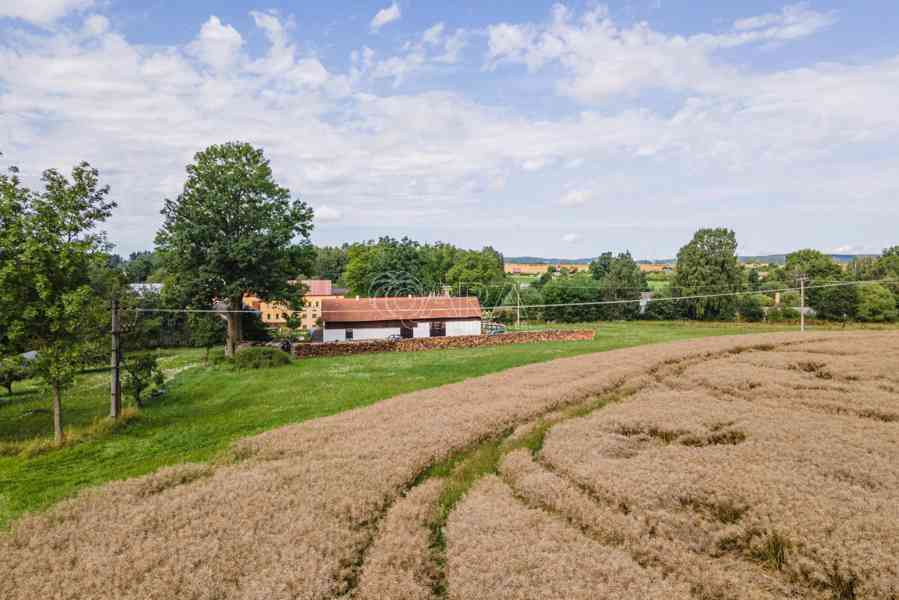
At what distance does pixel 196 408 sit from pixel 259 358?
1200 cm

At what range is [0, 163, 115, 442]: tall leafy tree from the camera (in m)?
12.8

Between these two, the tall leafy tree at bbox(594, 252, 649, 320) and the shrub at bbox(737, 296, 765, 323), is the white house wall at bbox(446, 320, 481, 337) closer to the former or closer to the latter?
the tall leafy tree at bbox(594, 252, 649, 320)

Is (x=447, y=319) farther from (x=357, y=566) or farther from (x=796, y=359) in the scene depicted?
(x=357, y=566)

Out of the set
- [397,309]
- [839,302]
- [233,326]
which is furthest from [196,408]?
[839,302]

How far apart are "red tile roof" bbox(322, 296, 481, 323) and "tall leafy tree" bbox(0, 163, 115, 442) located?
29.0 meters

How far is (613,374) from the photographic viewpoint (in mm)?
17906

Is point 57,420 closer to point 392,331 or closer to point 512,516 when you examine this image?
point 512,516

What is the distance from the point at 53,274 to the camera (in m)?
13.4

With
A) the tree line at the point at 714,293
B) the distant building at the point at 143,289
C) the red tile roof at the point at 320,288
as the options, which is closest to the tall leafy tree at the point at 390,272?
the red tile roof at the point at 320,288

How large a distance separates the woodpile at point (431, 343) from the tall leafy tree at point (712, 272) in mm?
32416

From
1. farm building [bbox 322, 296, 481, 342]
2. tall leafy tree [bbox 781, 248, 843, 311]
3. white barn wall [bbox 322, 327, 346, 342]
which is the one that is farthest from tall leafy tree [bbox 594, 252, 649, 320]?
white barn wall [bbox 322, 327, 346, 342]

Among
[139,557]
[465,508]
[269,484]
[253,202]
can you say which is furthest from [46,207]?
[253,202]

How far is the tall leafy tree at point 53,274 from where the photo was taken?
41.9 ft

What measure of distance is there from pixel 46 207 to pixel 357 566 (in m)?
13.7
